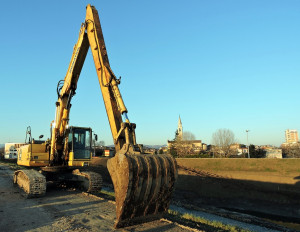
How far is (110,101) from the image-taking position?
327 inches

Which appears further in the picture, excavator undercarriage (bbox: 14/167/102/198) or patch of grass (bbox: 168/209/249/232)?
excavator undercarriage (bbox: 14/167/102/198)

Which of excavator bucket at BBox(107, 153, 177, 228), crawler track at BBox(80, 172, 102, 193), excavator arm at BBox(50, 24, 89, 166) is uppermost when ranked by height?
excavator arm at BBox(50, 24, 89, 166)

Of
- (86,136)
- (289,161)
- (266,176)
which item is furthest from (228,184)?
(86,136)

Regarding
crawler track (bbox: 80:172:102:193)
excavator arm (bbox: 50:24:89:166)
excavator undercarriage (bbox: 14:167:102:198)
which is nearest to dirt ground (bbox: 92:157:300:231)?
crawler track (bbox: 80:172:102:193)

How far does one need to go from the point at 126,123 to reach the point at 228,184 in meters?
21.7

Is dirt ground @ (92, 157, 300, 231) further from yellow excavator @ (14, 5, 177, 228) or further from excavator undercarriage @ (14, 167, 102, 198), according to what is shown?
yellow excavator @ (14, 5, 177, 228)

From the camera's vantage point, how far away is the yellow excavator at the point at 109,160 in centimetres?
582

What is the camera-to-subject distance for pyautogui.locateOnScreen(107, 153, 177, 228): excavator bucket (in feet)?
18.7

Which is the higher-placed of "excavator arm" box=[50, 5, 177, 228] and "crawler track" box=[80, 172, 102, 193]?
"excavator arm" box=[50, 5, 177, 228]

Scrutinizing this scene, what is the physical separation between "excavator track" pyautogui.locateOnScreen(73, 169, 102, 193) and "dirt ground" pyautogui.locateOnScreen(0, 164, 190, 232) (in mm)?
752

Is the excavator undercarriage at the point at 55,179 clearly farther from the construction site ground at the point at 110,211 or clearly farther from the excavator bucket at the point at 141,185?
the excavator bucket at the point at 141,185

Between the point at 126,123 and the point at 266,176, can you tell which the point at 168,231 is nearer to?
the point at 126,123

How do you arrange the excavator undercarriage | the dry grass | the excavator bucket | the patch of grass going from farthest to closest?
the dry grass, the excavator undercarriage, the patch of grass, the excavator bucket

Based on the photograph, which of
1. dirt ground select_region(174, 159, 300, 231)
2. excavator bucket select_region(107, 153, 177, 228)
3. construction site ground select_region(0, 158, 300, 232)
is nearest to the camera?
excavator bucket select_region(107, 153, 177, 228)
